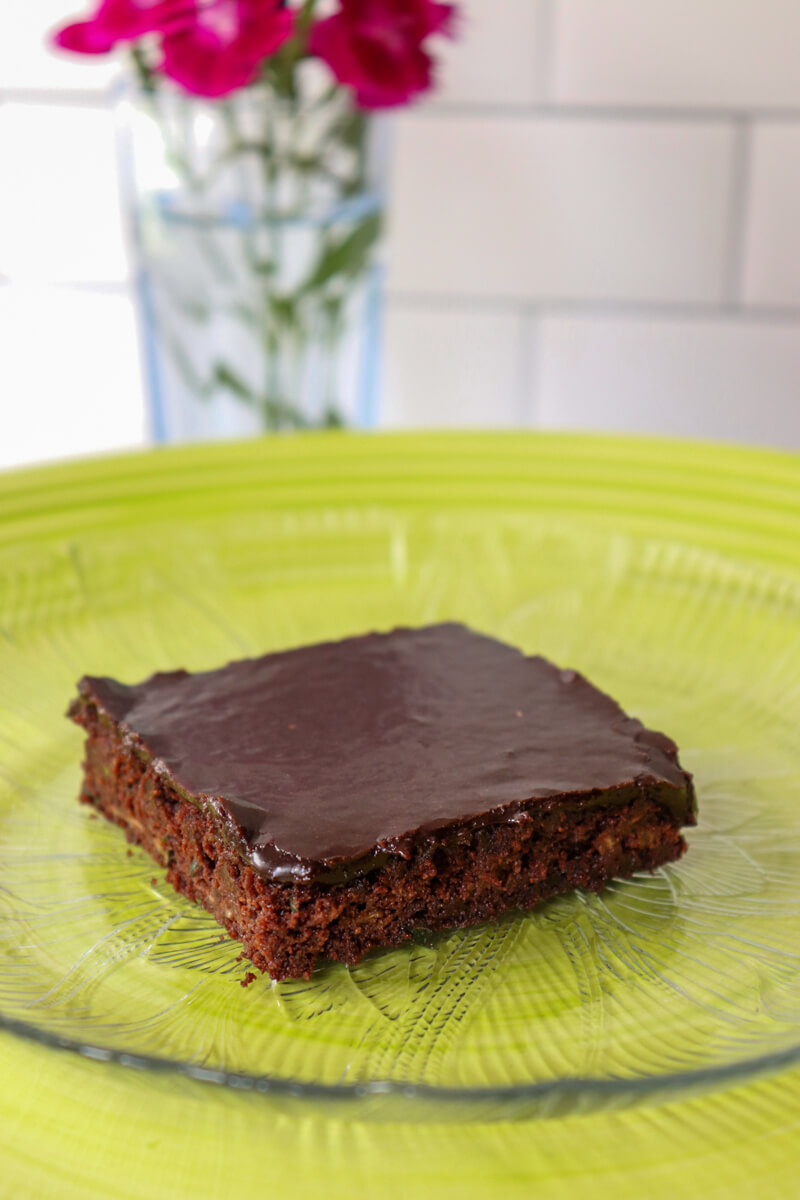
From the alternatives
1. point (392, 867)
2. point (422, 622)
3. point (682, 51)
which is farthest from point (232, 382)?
point (392, 867)

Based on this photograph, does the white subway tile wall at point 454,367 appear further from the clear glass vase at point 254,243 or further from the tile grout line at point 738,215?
the clear glass vase at point 254,243

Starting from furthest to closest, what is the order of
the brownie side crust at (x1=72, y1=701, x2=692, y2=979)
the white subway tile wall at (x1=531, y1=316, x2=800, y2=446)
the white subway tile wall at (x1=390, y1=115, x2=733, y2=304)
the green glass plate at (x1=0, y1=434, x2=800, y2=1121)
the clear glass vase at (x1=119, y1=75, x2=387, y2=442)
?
the white subway tile wall at (x1=531, y1=316, x2=800, y2=446)
the white subway tile wall at (x1=390, y1=115, x2=733, y2=304)
the clear glass vase at (x1=119, y1=75, x2=387, y2=442)
the brownie side crust at (x1=72, y1=701, x2=692, y2=979)
the green glass plate at (x1=0, y1=434, x2=800, y2=1121)

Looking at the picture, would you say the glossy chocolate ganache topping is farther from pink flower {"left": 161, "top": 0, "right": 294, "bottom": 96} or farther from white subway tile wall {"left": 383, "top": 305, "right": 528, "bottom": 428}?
white subway tile wall {"left": 383, "top": 305, "right": 528, "bottom": 428}

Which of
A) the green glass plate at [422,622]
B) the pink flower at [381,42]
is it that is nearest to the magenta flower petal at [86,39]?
the pink flower at [381,42]

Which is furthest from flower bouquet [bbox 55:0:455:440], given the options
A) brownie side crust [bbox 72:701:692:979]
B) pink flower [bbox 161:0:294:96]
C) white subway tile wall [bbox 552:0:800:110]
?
brownie side crust [bbox 72:701:692:979]

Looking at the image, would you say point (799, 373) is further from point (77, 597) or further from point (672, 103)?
point (77, 597)

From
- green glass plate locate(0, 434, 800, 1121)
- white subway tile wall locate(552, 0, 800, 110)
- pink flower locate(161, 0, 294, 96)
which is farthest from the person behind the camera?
white subway tile wall locate(552, 0, 800, 110)

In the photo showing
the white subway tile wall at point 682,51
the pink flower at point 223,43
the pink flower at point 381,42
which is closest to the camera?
the pink flower at point 223,43

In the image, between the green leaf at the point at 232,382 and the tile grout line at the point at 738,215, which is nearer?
the green leaf at the point at 232,382
